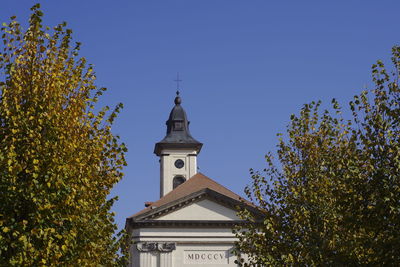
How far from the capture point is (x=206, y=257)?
58438mm

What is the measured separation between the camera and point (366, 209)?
57.4 ft

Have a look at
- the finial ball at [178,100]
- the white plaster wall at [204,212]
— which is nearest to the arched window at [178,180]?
the finial ball at [178,100]

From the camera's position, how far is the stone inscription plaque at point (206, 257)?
5825 centimetres

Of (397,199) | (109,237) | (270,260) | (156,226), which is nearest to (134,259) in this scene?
(156,226)

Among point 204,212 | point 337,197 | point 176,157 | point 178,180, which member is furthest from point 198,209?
point 337,197

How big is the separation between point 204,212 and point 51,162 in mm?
41708

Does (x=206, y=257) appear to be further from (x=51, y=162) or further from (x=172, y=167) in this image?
(x=51, y=162)

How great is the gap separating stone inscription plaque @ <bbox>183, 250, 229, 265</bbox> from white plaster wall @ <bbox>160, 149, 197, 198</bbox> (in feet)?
58.4

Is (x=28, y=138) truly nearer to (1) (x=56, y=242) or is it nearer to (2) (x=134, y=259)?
(1) (x=56, y=242)

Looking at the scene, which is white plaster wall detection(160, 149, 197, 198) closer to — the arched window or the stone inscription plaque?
the arched window

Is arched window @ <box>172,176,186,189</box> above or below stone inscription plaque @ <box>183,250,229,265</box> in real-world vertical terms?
above

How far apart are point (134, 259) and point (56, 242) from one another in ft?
139

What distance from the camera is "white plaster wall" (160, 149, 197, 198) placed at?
76.3 metres

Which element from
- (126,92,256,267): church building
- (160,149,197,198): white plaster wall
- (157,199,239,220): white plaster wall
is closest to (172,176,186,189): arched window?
(160,149,197,198): white plaster wall
